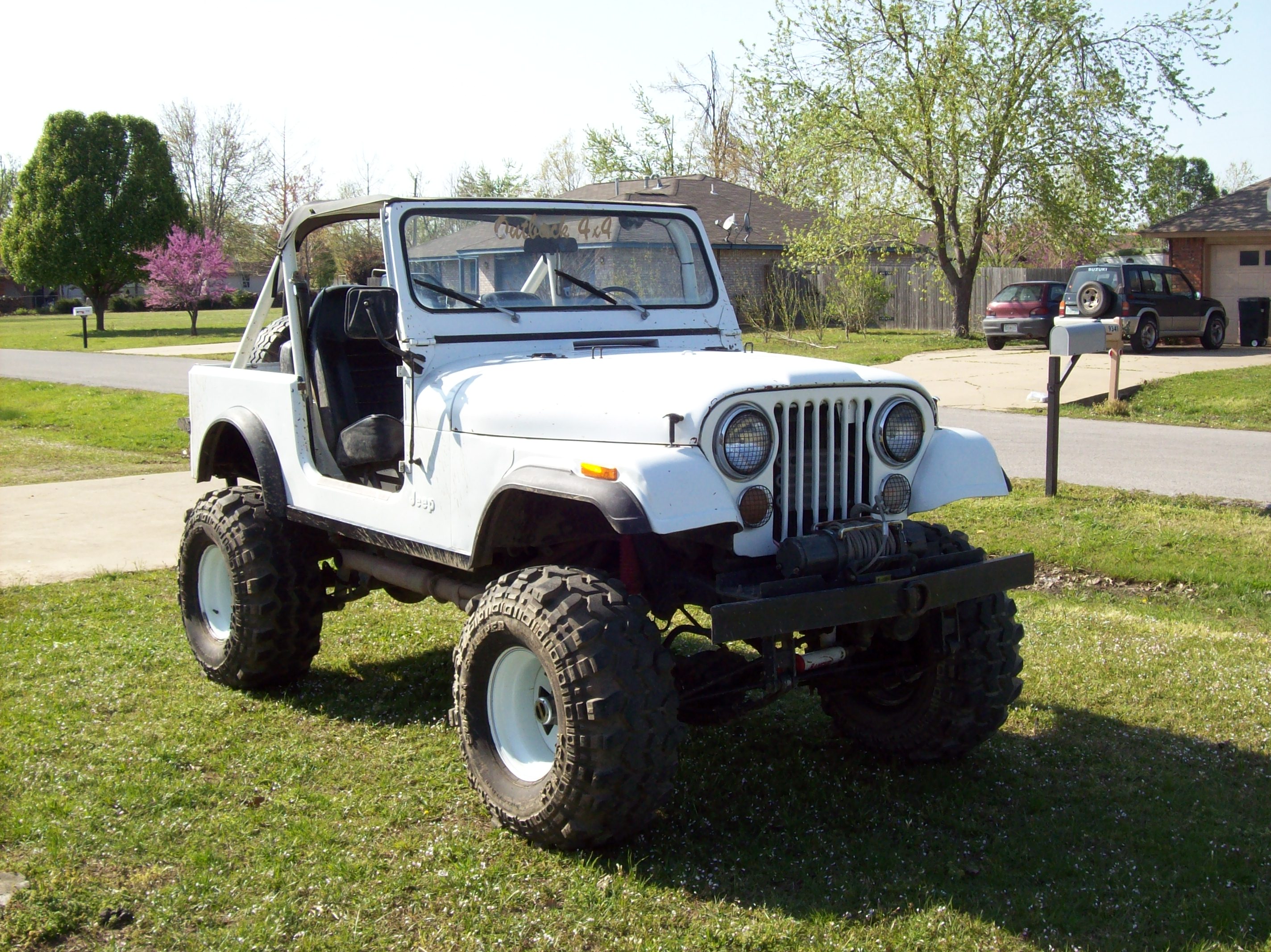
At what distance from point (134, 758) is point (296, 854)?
1.16 metres

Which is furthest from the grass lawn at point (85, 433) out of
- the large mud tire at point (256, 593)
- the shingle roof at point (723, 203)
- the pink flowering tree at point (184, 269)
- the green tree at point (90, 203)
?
the green tree at point (90, 203)

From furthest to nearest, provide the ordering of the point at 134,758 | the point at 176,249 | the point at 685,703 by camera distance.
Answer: the point at 176,249 < the point at 134,758 < the point at 685,703

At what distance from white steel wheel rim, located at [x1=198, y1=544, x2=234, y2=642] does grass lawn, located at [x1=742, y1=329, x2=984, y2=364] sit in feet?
55.8

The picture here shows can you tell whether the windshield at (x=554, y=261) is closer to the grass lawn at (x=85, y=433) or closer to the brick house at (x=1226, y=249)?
the grass lawn at (x=85, y=433)

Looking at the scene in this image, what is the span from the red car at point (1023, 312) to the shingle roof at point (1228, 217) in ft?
11.5

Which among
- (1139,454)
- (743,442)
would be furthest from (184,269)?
(743,442)

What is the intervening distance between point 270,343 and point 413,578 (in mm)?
1783

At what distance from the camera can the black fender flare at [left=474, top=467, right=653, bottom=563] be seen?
3486mm

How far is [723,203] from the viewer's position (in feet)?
122

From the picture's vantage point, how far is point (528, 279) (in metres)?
5.10

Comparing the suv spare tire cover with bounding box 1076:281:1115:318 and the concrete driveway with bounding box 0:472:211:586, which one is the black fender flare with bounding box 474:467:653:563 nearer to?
the concrete driveway with bounding box 0:472:211:586

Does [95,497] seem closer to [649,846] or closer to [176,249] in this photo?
[649,846]

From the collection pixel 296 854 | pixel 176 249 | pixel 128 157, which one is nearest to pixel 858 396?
pixel 296 854

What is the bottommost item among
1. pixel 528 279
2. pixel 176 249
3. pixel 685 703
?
pixel 685 703
